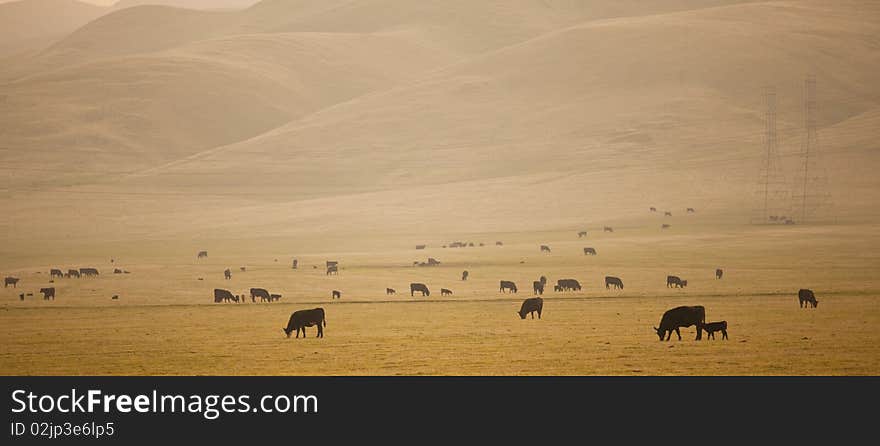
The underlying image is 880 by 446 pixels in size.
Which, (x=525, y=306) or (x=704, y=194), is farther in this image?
(x=704, y=194)

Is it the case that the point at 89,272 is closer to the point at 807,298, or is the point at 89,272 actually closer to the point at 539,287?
→ the point at 539,287

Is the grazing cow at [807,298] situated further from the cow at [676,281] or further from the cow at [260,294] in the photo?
the cow at [260,294]

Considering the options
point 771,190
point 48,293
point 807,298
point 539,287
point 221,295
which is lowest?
point 807,298

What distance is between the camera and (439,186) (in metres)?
152

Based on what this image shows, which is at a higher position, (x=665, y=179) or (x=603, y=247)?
(x=665, y=179)

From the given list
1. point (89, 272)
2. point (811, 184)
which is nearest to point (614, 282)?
point (89, 272)

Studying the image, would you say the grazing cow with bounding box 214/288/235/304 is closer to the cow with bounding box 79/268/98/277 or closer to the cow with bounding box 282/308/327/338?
the cow with bounding box 282/308/327/338

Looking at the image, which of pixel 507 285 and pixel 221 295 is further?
pixel 507 285

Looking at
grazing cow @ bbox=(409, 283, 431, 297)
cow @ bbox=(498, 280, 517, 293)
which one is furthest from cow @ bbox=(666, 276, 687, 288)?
grazing cow @ bbox=(409, 283, 431, 297)

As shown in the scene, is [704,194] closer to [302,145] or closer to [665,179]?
[665,179]

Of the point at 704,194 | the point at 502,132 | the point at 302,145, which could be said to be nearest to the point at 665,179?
the point at 704,194

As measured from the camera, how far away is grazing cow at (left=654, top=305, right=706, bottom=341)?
108 feet

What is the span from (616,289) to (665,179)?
80505 millimetres

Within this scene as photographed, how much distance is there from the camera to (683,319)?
33.0 meters
